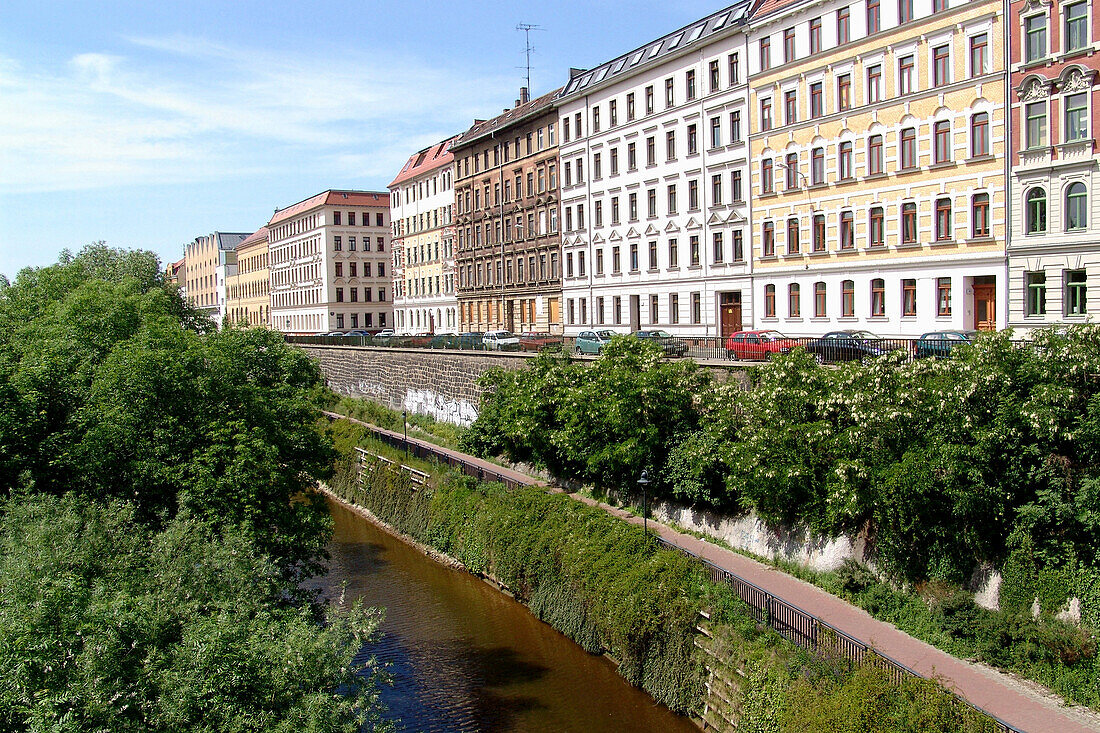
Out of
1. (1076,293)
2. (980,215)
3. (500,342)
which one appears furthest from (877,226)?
(500,342)

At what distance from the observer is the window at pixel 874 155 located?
1458 inches

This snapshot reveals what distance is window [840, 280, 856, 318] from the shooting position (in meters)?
39.0

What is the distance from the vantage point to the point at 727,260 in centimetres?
4466

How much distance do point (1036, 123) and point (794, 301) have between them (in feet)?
41.6

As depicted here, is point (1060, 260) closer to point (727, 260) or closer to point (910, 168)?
point (910, 168)

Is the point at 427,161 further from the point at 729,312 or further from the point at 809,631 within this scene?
the point at 809,631

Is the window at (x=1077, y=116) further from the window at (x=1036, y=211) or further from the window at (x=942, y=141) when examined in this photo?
the window at (x=942, y=141)

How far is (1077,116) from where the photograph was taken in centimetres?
3070

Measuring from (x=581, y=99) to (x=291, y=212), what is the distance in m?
52.3

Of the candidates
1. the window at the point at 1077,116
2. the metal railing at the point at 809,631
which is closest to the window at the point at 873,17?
the window at the point at 1077,116

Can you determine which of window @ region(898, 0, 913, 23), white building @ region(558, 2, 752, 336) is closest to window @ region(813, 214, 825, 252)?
white building @ region(558, 2, 752, 336)

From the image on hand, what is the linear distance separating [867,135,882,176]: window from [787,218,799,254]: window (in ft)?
14.6

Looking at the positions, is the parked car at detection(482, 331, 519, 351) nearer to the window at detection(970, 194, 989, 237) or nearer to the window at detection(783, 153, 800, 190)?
the window at detection(783, 153, 800, 190)

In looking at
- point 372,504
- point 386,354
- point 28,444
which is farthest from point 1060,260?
point 386,354
